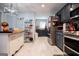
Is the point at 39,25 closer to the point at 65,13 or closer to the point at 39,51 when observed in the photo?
the point at 65,13

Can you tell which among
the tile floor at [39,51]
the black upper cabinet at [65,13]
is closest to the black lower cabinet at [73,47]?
the tile floor at [39,51]

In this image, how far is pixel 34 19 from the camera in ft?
25.0

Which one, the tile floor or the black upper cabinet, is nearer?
the tile floor

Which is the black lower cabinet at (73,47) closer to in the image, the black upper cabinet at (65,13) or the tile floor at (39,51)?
the tile floor at (39,51)

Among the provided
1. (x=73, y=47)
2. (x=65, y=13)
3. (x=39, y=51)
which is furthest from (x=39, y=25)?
(x=73, y=47)

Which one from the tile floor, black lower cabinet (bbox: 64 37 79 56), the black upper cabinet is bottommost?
the tile floor

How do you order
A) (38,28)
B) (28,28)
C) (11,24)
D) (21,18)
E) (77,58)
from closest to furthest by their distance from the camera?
(77,58) < (11,24) < (21,18) < (28,28) < (38,28)

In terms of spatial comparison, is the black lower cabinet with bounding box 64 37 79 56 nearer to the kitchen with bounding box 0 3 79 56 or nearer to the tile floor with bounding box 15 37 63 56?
the kitchen with bounding box 0 3 79 56

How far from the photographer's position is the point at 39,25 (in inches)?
331

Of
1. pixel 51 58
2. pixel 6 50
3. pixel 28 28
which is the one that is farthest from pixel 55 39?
pixel 51 58

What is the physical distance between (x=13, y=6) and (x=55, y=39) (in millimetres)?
2548

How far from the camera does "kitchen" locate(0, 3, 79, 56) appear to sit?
Result: 9.94ft

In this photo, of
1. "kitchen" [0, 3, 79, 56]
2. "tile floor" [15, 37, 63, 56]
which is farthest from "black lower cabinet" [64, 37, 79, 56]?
"tile floor" [15, 37, 63, 56]

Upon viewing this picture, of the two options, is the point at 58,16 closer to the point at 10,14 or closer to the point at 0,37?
the point at 10,14
